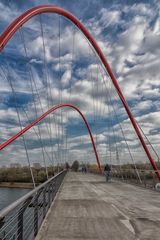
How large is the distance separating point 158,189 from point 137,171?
8.88ft

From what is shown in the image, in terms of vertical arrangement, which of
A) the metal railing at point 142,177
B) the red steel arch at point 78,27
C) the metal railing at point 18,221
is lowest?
the metal railing at point 18,221

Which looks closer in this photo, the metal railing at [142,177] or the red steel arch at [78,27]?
the red steel arch at [78,27]

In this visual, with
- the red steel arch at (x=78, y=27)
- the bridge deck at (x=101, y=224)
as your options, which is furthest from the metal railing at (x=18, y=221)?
the red steel arch at (x=78, y=27)

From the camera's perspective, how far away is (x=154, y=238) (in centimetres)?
465

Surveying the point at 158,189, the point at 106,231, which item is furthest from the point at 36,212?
the point at 158,189

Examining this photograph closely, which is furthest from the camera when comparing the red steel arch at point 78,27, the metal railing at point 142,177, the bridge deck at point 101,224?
the metal railing at point 142,177

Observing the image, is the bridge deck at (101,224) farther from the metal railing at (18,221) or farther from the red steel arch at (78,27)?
the red steel arch at (78,27)

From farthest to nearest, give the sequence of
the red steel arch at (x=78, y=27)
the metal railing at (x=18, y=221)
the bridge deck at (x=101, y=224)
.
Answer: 1. the red steel arch at (x=78, y=27)
2. the bridge deck at (x=101, y=224)
3. the metal railing at (x=18, y=221)

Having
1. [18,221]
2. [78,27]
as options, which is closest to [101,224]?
[18,221]

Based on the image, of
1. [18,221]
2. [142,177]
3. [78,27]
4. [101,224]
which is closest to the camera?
[18,221]

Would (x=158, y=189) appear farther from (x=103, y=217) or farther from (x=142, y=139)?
(x=142, y=139)

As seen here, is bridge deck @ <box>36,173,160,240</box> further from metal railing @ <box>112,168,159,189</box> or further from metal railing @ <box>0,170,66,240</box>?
metal railing @ <box>112,168,159,189</box>

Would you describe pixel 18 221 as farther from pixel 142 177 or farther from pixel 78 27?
pixel 78 27

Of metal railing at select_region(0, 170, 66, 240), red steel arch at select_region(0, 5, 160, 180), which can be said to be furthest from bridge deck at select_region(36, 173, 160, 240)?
red steel arch at select_region(0, 5, 160, 180)
